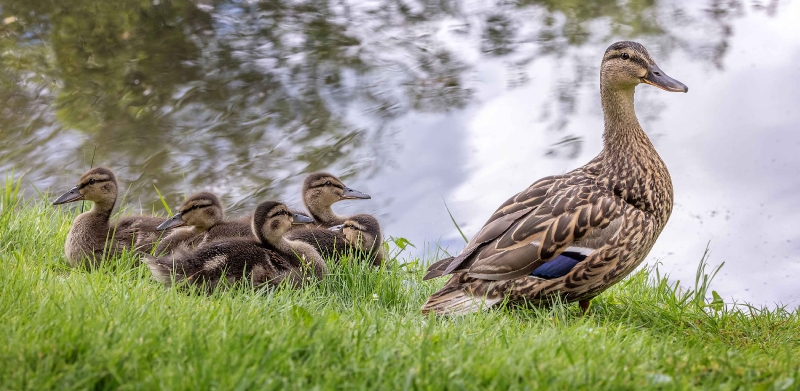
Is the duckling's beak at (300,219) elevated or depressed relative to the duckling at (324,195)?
elevated

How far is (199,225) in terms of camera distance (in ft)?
17.9

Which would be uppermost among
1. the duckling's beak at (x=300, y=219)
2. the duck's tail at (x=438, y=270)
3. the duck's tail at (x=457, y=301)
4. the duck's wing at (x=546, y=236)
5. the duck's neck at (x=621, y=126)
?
the duck's neck at (x=621, y=126)

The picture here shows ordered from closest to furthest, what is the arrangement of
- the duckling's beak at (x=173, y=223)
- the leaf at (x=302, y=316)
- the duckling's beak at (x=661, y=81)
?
the leaf at (x=302, y=316), the duckling's beak at (x=661, y=81), the duckling's beak at (x=173, y=223)

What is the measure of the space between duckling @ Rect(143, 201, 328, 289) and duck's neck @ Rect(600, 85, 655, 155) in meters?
1.80

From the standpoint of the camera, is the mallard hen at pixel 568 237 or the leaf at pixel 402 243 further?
the leaf at pixel 402 243

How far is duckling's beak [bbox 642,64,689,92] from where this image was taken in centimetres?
473

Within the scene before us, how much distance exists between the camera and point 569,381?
2.84 meters

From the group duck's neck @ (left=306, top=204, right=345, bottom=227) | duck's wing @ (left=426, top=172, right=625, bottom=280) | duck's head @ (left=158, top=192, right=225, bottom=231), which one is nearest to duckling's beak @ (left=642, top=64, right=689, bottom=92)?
duck's wing @ (left=426, top=172, right=625, bottom=280)

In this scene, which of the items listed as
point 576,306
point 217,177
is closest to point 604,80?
point 576,306

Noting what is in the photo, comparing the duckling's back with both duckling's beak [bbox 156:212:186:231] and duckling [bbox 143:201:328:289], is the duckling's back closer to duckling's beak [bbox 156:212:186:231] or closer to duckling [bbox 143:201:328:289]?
duckling [bbox 143:201:328:289]

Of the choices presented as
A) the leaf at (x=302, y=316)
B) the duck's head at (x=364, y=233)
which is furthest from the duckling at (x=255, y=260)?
the leaf at (x=302, y=316)

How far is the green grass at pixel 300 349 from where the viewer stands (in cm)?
274

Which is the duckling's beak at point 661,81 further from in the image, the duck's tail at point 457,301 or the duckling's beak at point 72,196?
the duckling's beak at point 72,196

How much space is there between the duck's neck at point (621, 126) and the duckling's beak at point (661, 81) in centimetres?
16
